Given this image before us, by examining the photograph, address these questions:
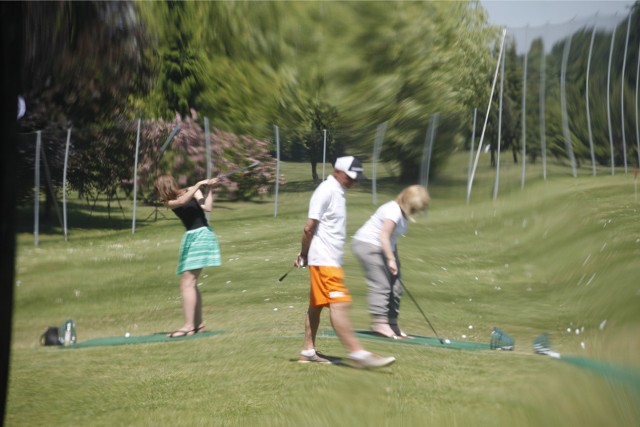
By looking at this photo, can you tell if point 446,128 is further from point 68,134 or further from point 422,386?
point 68,134

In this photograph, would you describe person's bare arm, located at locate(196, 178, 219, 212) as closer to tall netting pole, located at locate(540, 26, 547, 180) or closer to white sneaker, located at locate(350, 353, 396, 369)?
white sneaker, located at locate(350, 353, 396, 369)

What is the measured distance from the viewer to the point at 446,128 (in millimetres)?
2410

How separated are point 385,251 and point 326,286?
200 millimetres

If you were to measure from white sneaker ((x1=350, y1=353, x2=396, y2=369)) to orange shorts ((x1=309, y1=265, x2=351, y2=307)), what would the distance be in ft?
0.65

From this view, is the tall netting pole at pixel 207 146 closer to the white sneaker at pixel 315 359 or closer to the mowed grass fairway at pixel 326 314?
the mowed grass fairway at pixel 326 314

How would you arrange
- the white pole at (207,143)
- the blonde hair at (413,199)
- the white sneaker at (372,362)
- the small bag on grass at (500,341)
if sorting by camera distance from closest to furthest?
the white pole at (207,143)
the blonde hair at (413,199)
the white sneaker at (372,362)
the small bag on grass at (500,341)

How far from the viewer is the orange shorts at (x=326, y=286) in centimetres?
244

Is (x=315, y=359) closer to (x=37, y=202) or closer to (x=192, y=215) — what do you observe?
(x=192, y=215)

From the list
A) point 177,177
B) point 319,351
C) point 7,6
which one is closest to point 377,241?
point 319,351

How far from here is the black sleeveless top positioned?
2.39 meters

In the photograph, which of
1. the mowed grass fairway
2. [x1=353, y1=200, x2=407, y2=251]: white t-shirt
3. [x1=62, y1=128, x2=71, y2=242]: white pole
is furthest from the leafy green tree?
[x1=353, y1=200, x2=407, y2=251]: white t-shirt

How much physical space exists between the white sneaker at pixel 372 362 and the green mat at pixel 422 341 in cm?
5

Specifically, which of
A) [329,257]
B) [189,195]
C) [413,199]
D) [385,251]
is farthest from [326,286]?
[189,195]

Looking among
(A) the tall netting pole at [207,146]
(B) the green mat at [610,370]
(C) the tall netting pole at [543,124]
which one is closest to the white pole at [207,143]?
(A) the tall netting pole at [207,146]
